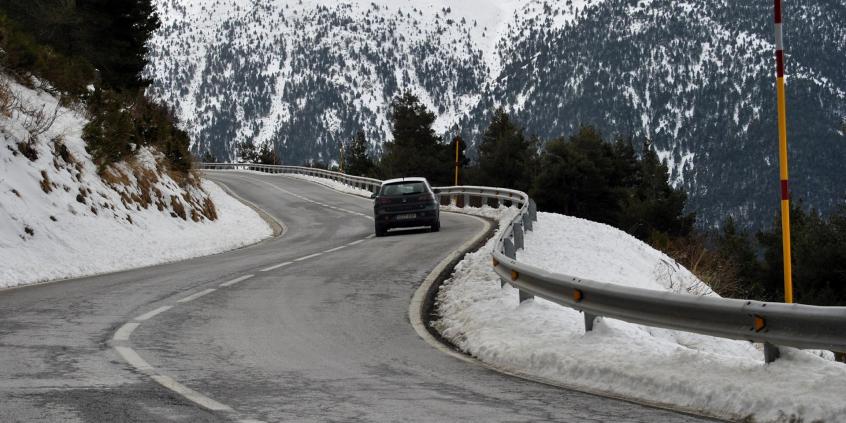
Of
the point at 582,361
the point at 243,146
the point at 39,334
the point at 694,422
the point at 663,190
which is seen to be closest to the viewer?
the point at 694,422

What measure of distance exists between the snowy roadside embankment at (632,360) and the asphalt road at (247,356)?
Answer: 0.38 meters

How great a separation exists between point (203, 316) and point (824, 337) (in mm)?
6919

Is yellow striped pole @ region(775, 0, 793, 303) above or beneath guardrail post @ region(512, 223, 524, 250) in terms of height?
above

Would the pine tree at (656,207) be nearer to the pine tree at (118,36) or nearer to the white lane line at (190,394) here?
the pine tree at (118,36)

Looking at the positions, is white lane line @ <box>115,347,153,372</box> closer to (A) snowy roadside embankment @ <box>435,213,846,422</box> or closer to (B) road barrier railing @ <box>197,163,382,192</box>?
(A) snowy roadside embankment @ <box>435,213,846,422</box>

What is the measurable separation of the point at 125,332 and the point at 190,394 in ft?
10.6

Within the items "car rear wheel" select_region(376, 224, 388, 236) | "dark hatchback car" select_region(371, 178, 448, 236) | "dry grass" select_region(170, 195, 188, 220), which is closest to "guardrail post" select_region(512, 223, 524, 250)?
"dark hatchback car" select_region(371, 178, 448, 236)

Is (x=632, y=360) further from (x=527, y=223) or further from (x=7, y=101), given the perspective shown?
(x=7, y=101)

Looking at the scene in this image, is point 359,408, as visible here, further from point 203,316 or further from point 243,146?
point 243,146

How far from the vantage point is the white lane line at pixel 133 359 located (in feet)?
22.7

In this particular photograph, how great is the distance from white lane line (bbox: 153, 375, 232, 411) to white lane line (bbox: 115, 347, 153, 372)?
16.4 inches

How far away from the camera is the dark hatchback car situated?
2369 centimetres

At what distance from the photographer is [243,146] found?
14362cm

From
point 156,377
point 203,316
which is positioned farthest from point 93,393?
point 203,316
